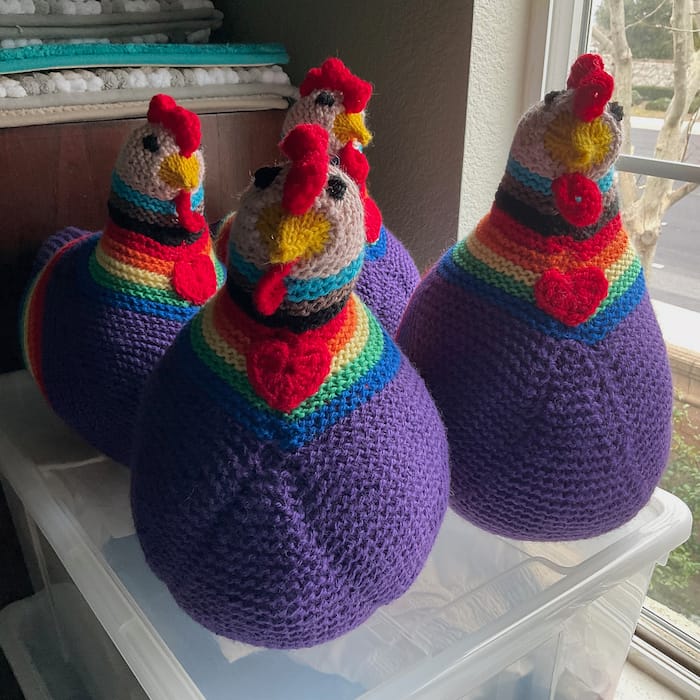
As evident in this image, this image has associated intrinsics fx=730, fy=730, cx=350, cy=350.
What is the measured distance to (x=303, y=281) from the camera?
313 mm

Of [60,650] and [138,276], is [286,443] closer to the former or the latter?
[138,276]

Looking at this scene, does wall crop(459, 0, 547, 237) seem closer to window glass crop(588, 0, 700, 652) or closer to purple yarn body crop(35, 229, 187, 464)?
window glass crop(588, 0, 700, 652)

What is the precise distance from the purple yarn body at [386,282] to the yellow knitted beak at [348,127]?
0.07m

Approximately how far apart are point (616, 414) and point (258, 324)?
0.19 meters

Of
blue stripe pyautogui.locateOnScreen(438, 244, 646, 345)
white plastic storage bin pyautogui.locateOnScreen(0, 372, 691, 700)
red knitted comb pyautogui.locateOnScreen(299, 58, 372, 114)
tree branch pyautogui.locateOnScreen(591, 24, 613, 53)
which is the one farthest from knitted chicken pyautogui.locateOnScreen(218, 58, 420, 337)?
tree branch pyautogui.locateOnScreen(591, 24, 613, 53)

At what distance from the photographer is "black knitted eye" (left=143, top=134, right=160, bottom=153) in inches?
16.8

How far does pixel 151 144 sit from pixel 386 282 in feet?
0.56

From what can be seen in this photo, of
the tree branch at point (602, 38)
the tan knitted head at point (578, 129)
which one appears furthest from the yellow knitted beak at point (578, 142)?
the tree branch at point (602, 38)

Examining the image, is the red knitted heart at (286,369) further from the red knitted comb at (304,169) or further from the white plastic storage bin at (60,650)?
the white plastic storage bin at (60,650)

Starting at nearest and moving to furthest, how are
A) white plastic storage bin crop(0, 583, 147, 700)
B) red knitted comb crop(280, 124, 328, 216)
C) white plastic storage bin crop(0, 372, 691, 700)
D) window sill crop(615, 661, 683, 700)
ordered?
red knitted comb crop(280, 124, 328, 216) → white plastic storage bin crop(0, 372, 691, 700) → white plastic storage bin crop(0, 583, 147, 700) → window sill crop(615, 661, 683, 700)

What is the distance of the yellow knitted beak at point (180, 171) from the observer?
1.41 feet

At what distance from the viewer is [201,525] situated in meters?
0.33

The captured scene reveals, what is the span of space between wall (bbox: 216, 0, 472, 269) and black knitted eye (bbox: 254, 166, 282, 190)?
364 mm

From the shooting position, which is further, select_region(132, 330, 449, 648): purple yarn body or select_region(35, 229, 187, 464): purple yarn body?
select_region(35, 229, 187, 464): purple yarn body
